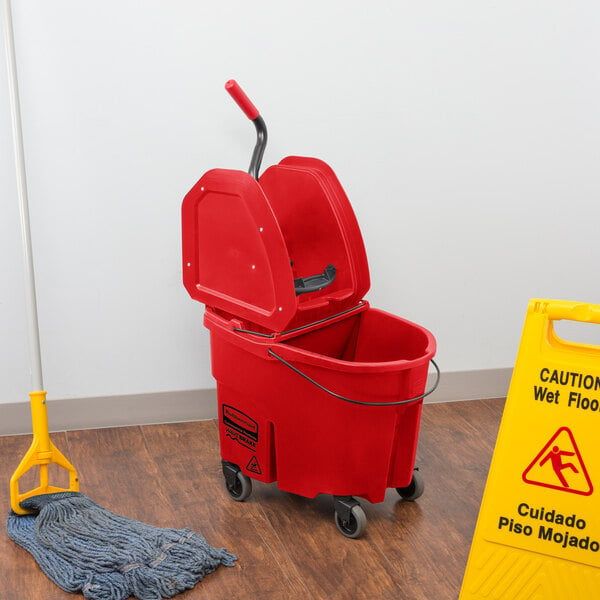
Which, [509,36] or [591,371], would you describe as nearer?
[591,371]

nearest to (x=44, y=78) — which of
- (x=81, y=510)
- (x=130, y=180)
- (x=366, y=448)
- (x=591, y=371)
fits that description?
(x=130, y=180)

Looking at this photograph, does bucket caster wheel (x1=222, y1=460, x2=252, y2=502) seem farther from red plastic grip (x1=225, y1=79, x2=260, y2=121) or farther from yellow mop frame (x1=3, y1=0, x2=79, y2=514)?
red plastic grip (x1=225, y1=79, x2=260, y2=121)

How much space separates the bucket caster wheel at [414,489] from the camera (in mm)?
2010

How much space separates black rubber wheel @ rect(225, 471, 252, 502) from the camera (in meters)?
1.99

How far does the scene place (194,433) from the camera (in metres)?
2.37

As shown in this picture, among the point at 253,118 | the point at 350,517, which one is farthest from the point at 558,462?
the point at 253,118

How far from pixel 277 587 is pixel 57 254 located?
1.05 meters

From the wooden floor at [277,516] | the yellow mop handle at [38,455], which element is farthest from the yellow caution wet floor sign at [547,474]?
the yellow mop handle at [38,455]

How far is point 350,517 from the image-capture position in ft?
6.08

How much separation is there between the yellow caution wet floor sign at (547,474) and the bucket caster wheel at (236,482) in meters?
0.64

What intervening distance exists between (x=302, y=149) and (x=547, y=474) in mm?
1171

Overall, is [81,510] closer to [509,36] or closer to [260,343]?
[260,343]

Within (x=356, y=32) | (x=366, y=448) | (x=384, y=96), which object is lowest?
(x=366, y=448)

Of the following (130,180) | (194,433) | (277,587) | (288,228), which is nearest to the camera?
(277,587)
